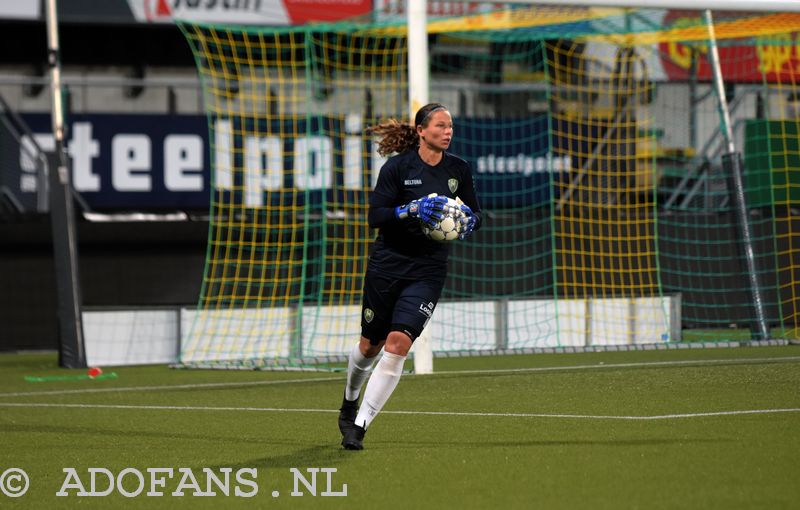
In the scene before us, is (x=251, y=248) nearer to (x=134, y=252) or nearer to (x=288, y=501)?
(x=134, y=252)

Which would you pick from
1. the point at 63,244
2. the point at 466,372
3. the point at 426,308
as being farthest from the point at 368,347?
the point at 63,244

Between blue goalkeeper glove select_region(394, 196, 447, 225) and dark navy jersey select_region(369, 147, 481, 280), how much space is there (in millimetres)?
147

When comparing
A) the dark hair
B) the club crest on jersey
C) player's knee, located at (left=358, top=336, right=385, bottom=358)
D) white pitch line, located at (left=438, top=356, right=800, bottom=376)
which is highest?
the dark hair

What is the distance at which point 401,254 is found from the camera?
801 centimetres

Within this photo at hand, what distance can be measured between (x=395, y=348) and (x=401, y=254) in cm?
59

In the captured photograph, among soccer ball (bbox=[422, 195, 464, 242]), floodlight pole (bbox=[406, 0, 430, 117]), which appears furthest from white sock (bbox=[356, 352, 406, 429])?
floodlight pole (bbox=[406, 0, 430, 117])

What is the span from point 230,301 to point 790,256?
25.1ft

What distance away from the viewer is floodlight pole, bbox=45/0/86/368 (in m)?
15.7

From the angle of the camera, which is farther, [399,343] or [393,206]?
[393,206]

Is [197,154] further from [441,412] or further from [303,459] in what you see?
[303,459]

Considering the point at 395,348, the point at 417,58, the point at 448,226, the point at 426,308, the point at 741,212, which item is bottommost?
the point at 395,348

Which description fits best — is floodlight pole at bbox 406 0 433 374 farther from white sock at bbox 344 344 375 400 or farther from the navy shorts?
the navy shorts

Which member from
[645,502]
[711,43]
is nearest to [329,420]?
[645,502]

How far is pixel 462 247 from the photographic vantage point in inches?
719
